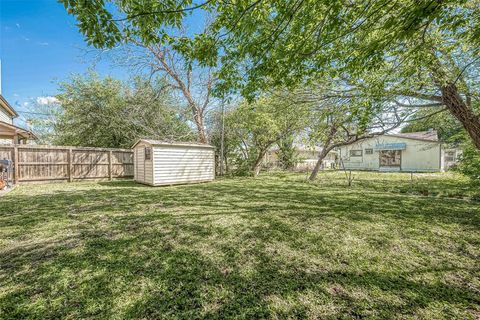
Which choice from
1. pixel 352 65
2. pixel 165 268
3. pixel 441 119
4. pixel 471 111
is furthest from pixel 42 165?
pixel 441 119

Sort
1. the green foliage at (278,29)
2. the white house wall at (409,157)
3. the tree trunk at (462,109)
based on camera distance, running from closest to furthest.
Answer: the green foliage at (278,29)
the tree trunk at (462,109)
the white house wall at (409,157)

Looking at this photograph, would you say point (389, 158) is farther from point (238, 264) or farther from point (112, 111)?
point (112, 111)

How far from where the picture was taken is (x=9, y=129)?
7574 mm

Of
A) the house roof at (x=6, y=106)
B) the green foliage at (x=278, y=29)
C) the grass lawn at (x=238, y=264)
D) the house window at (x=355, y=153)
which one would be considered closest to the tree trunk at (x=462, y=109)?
the green foliage at (x=278, y=29)

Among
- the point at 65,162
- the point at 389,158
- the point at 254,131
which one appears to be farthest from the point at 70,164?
the point at 389,158

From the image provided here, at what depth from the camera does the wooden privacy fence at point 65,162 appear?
7663mm

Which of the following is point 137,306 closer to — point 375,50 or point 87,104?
point 375,50

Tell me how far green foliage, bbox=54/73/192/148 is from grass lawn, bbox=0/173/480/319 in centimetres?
801

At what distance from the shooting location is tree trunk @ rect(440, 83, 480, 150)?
14.3 feet

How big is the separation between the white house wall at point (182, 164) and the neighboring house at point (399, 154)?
934 cm

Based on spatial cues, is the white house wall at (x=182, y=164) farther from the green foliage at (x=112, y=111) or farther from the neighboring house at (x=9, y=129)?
the neighboring house at (x=9, y=129)

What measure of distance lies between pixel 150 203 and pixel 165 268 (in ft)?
10.4

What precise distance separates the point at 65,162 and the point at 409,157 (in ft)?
71.3

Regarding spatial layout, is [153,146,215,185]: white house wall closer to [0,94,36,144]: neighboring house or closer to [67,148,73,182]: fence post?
[67,148,73,182]: fence post
